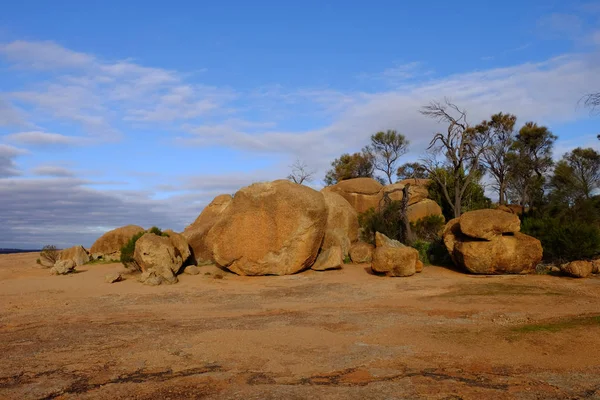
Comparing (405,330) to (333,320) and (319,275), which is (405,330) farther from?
(319,275)

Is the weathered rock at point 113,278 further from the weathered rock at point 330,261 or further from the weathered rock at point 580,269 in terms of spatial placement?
the weathered rock at point 580,269

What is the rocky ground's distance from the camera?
19.0ft

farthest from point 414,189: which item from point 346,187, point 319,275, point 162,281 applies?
point 162,281

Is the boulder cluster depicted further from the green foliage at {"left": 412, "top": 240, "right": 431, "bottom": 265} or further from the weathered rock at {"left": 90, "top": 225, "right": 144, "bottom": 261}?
the weathered rock at {"left": 90, "top": 225, "right": 144, "bottom": 261}

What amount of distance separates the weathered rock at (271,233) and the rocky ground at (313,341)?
263 cm

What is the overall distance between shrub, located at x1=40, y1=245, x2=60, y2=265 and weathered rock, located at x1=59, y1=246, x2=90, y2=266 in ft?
1.53

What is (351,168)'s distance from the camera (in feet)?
146

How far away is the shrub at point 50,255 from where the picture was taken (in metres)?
23.6

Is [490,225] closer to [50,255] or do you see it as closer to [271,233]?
[271,233]

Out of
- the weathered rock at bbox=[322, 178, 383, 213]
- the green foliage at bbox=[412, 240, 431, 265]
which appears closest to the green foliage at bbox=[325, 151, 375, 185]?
the weathered rock at bbox=[322, 178, 383, 213]

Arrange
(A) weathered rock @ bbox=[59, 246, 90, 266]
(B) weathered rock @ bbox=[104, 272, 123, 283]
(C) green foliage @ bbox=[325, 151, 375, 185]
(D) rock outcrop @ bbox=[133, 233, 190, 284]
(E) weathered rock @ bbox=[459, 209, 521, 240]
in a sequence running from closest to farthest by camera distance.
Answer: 1. (E) weathered rock @ bbox=[459, 209, 521, 240]
2. (B) weathered rock @ bbox=[104, 272, 123, 283]
3. (D) rock outcrop @ bbox=[133, 233, 190, 284]
4. (A) weathered rock @ bbox=[59, 246, 90, 266]
5. (C) green foliage @ bbox=[325, 151, 375, 185]

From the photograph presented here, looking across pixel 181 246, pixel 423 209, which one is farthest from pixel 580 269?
pixel 181 246

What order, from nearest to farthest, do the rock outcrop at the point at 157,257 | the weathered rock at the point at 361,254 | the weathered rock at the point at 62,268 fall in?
the rock outcrop at the point at 157,257
the weathered rock at the point at 62,268
the weathered rock at the point at 361,254

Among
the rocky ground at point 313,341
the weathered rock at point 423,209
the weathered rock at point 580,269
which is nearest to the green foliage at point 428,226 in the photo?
the weathered rock at point 423,209
